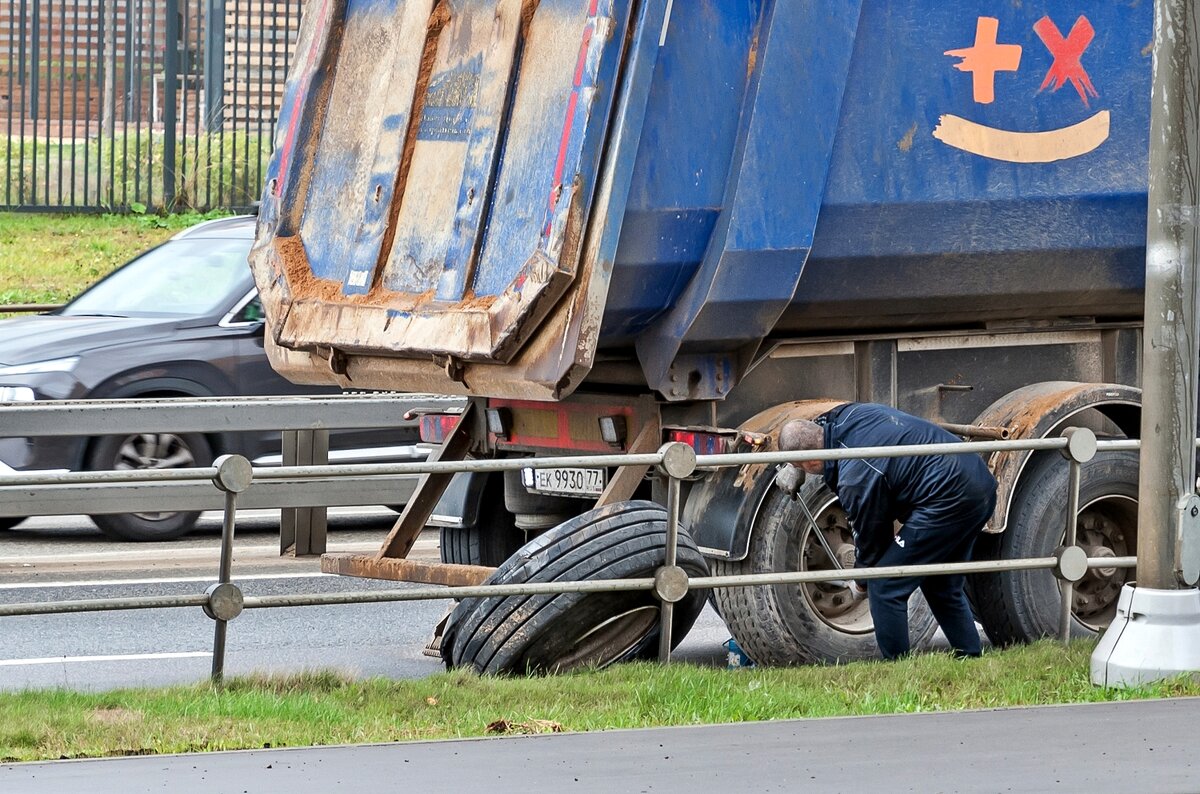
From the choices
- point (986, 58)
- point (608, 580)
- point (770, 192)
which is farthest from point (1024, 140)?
point (608, 580)

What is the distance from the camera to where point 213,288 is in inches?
487

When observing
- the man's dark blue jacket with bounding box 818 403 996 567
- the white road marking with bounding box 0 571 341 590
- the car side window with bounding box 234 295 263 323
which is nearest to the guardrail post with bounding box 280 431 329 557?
the white road marking with bounding box 0 571 341 590

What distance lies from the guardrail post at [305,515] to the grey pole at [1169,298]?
5618mm

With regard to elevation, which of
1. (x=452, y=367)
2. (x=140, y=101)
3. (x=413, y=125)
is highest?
(x=140, y=101)

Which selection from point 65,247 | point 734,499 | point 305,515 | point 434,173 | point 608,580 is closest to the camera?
point 608,580

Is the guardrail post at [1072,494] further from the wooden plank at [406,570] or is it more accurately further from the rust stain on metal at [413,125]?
the rust stain on metal at [413,125]

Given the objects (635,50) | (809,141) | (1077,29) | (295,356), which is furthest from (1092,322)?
(295,356)

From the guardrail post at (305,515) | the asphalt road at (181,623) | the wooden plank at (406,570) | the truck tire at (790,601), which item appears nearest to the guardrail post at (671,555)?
the truck tire at (790,601)

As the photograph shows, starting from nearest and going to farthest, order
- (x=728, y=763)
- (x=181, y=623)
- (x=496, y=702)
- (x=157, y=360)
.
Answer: (x=728, y=763) → (x=496, y=702) → (x=181, y=623) → (x=157, y=360)

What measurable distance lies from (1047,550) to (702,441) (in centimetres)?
151

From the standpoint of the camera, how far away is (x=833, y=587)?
7.93 metres

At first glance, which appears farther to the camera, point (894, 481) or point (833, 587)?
point (833, 587)

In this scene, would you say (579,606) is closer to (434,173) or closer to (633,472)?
(633,472)

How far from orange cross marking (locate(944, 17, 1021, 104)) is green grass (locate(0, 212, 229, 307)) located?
12.0 metres
